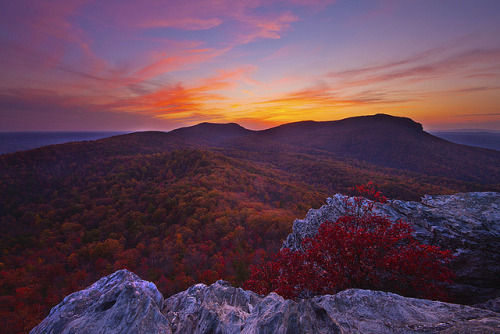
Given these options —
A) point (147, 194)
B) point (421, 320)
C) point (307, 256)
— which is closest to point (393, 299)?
point (421, 320)

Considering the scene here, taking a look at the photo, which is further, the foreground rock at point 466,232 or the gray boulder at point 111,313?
the foreground rock at point 466,232

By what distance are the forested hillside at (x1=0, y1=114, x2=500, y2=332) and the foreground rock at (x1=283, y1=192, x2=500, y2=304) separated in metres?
24.7

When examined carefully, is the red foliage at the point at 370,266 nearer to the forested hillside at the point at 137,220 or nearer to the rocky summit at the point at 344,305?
the rocky summit at the point at 344,305

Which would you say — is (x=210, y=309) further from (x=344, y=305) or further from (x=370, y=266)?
(x=370, y=266)

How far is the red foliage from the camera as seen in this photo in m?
8.53

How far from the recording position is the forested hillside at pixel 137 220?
1238 inches

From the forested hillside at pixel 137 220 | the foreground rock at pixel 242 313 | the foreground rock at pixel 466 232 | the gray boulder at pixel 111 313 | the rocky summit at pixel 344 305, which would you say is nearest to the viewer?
the foreground rock at pixel 242 313

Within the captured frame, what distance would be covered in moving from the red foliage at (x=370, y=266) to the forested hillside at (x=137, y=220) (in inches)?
845

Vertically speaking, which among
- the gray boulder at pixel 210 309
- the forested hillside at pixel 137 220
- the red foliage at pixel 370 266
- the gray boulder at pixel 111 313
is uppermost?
the red foliage at pixel 370 266

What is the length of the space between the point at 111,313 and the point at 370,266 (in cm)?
1304

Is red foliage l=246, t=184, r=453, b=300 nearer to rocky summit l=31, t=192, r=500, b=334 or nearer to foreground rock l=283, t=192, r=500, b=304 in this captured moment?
foreground rock l=283, t=192, r=500, b=304

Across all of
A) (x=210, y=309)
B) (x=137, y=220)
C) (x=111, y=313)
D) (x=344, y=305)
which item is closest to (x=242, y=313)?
(x=210, y=309)

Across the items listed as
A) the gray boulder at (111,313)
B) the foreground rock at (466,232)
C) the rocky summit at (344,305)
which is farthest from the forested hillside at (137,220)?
the foreground rock at (466,232)

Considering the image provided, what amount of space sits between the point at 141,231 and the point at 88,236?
46.9 feet
